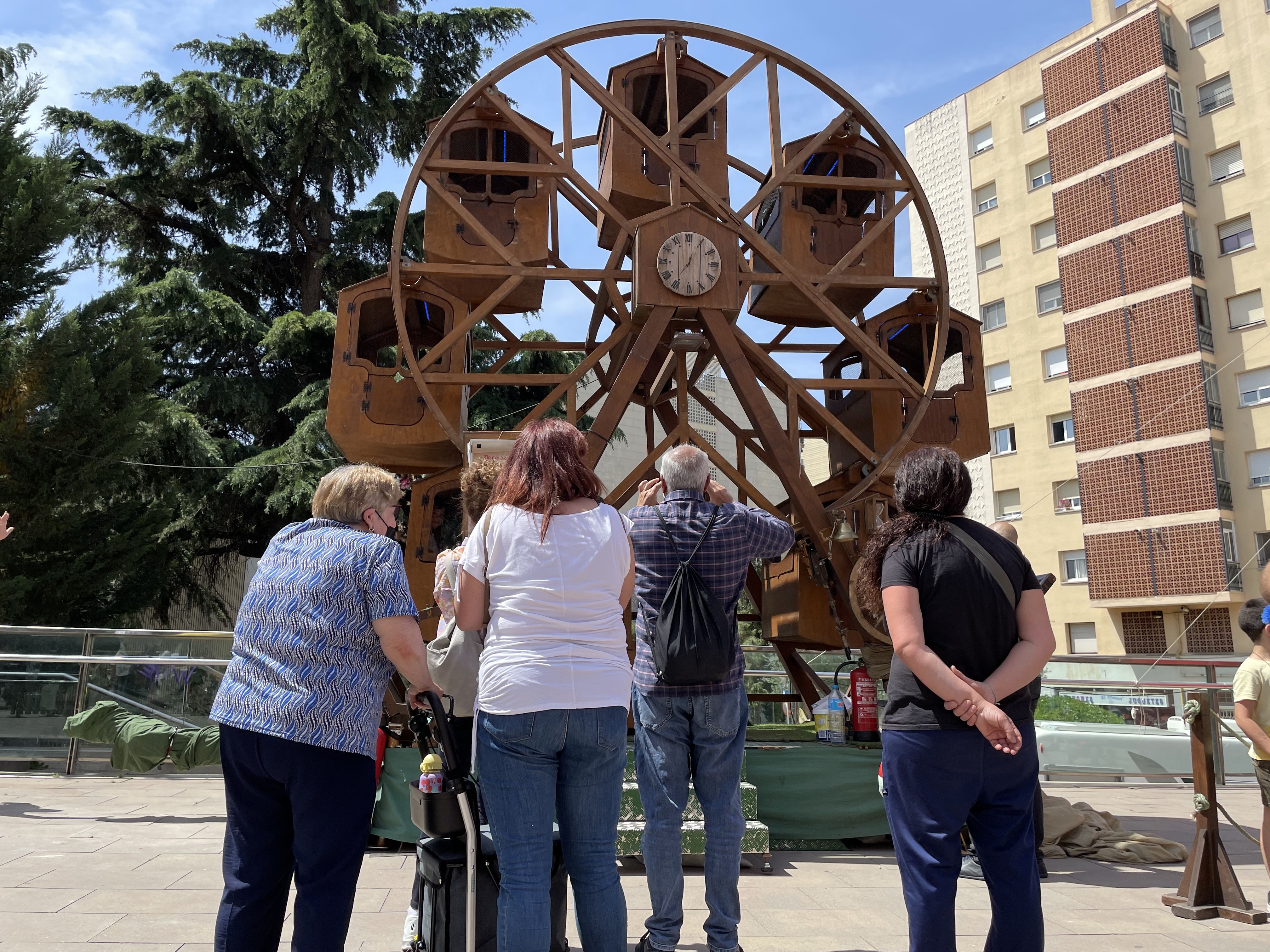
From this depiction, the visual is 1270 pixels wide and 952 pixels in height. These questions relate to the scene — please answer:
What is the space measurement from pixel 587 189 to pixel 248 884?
5590mm

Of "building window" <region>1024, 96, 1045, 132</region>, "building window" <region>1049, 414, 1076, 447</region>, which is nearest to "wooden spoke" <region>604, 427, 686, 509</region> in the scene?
"building window" <region>1049, 414, 1076, 447</region>

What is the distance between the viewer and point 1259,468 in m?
28.8

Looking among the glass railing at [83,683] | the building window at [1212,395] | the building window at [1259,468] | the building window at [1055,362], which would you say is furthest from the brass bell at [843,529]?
the building window at [1055,362]

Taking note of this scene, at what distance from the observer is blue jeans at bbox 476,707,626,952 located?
2.74m

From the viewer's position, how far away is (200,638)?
374 inches

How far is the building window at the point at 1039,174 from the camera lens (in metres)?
34.0

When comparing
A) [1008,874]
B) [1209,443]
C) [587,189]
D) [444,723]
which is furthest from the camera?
[1209,443]

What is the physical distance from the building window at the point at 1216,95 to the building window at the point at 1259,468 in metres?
10.3

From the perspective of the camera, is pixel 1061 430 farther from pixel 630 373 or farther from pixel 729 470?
pixel 630 373

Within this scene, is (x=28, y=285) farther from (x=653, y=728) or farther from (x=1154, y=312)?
(x=1154, y=312)

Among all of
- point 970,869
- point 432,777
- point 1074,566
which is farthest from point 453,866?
point 1074,566

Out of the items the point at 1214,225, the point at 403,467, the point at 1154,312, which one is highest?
the point at 1214,225

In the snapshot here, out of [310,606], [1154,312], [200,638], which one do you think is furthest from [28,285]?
[1154,312]

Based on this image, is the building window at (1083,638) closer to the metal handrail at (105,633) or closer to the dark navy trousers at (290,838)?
the metal handrail at (105,633)
